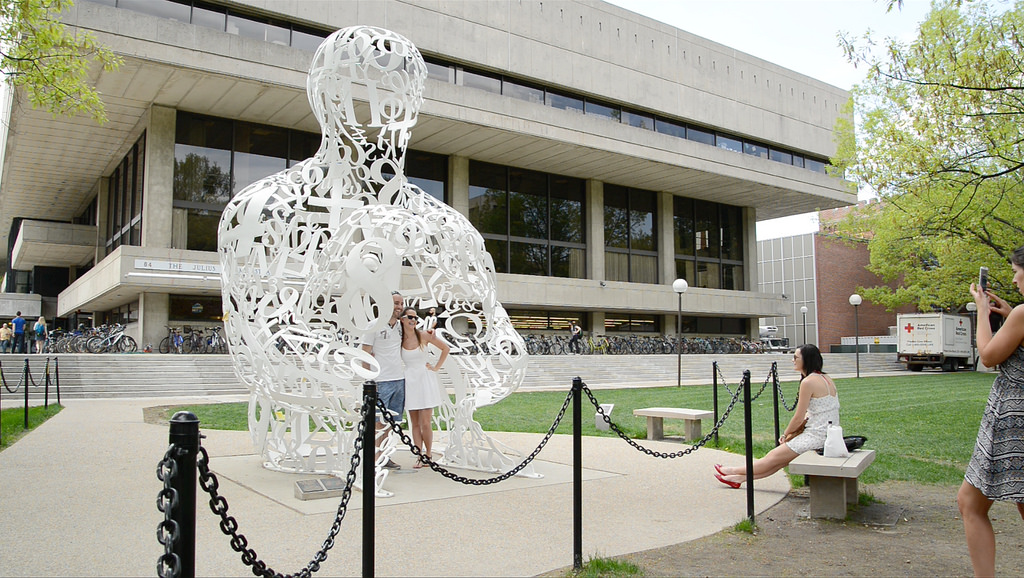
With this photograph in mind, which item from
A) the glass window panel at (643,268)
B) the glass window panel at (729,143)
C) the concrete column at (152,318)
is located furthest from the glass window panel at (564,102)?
the concrete column at (152,318)

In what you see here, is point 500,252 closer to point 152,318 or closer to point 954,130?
point 152,318

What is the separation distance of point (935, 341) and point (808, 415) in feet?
105

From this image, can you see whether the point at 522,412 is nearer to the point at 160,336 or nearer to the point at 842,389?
the point at 842,389

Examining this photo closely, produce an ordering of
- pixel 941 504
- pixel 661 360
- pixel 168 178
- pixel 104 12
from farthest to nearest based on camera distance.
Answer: pixel 661 360 < pixel 168 178 < pixel 104 12 < pixel 941 504

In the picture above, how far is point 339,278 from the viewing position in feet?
21.6

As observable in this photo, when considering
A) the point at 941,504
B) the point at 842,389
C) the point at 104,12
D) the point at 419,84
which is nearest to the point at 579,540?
the point at 941,504

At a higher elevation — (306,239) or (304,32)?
(304,32)

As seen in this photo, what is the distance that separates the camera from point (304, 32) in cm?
2670

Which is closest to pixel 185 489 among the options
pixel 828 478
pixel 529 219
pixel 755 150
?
pixel 828 478

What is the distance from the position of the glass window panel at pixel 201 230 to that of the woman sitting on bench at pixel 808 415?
2442 centimetres

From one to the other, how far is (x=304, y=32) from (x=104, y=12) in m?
7.34

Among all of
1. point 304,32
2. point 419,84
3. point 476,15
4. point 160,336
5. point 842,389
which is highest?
point 476,15

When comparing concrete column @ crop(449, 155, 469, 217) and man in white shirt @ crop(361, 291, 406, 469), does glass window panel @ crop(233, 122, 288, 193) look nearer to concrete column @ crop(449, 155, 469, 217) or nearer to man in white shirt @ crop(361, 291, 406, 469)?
concrete column @ crop(449, 155, 469, 217)

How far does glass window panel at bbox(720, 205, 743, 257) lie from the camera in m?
42.8
